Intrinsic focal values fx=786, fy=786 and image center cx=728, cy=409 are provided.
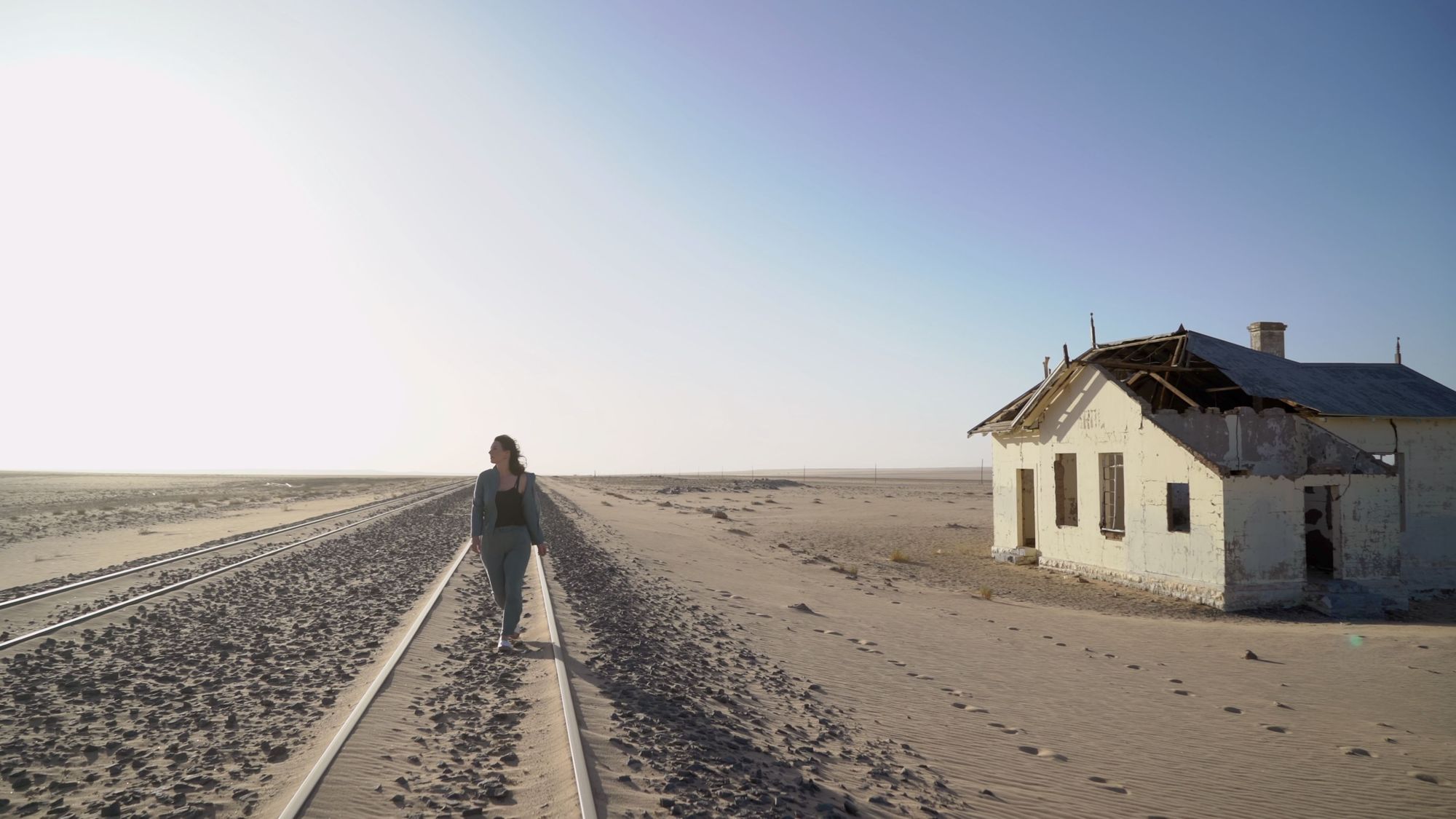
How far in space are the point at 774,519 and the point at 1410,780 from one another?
3244 centimetres

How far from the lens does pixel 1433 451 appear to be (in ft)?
58.9

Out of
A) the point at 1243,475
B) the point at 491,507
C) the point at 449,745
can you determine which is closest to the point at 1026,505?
the point at 1243,475

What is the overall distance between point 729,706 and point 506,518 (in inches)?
116

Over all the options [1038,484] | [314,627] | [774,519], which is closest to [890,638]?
[314,627]

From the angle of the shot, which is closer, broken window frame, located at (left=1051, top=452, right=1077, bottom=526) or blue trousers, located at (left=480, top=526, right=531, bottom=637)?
blue trousers, located at (left=480, top=526, right=531, bottom=637)

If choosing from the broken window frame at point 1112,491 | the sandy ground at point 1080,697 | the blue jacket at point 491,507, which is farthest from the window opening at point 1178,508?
the blue jacket at point 491,507

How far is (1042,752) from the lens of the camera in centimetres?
677

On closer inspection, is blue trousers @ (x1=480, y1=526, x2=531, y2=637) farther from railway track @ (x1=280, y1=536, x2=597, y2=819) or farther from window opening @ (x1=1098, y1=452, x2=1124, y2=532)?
window opening @ (x1=1098, y1=452, x2=1124, y2=532)

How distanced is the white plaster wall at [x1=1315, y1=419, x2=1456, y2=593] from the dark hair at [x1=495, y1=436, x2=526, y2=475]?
1714 cm

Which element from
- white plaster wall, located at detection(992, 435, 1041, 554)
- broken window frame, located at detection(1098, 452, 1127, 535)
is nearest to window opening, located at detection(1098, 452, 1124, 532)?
broken window frame, located at detection(1098, 452, 1127, 535)

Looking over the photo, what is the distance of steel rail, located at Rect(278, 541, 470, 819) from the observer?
440 cm

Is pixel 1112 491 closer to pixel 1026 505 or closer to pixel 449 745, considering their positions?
pixel 1026 505

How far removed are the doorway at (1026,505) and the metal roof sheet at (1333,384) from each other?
5.59 m

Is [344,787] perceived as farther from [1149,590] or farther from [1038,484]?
[1038,484]
